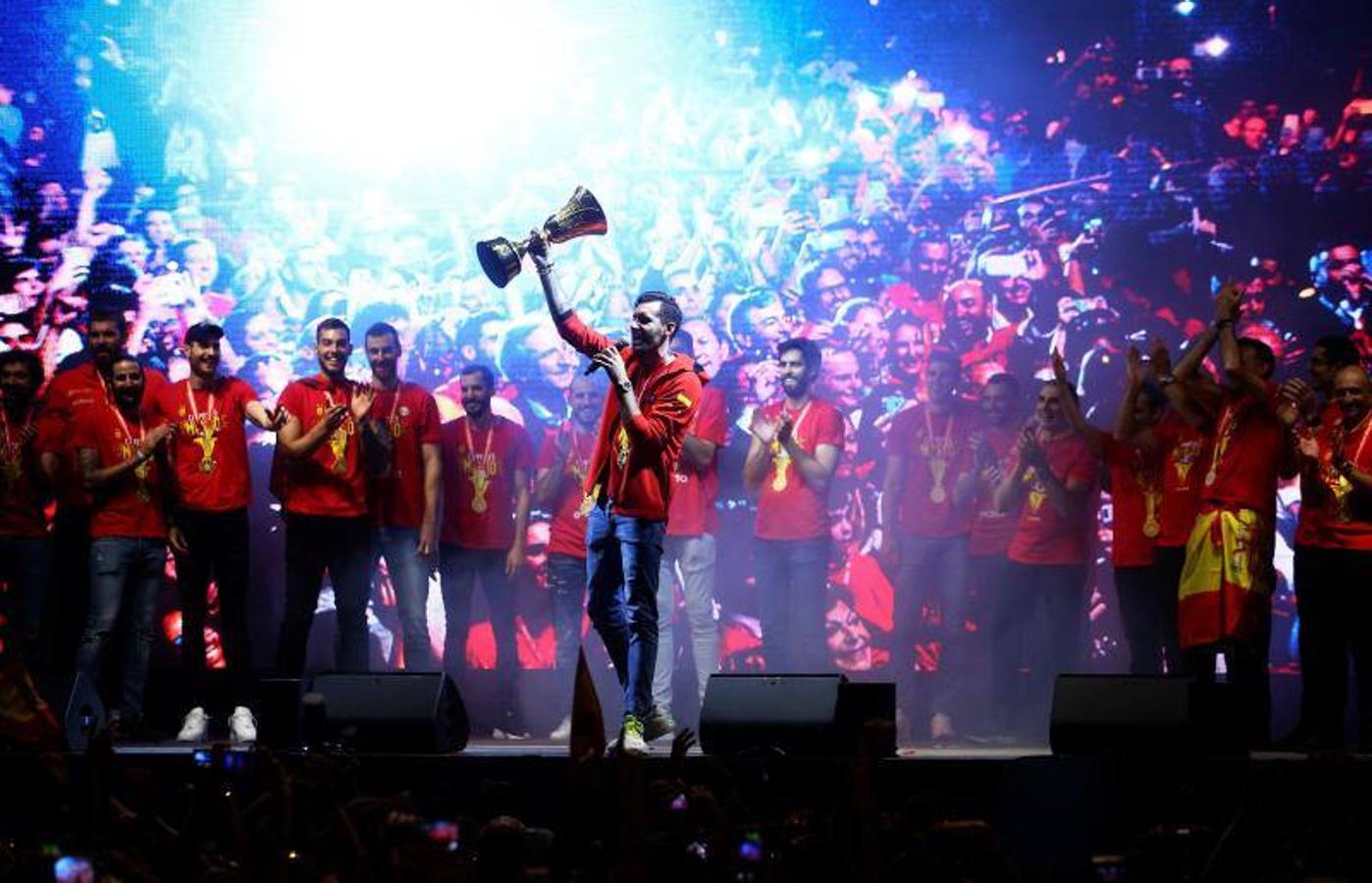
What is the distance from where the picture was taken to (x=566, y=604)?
27.3 feet

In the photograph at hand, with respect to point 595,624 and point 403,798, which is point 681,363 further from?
point 403,798

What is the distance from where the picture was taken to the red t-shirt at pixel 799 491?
8.36m

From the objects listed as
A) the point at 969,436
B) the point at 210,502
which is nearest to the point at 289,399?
the point at 210,502

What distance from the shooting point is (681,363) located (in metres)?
6.30

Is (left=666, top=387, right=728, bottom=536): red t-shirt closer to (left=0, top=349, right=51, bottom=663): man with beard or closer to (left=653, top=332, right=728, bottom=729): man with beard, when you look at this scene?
(left=653, top=332, right=728, bottom=729): man with beard

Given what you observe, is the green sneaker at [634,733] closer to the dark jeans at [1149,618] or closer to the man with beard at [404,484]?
the man with beard at [404,484]

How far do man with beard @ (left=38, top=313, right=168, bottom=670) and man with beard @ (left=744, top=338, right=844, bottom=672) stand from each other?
308 centimetres

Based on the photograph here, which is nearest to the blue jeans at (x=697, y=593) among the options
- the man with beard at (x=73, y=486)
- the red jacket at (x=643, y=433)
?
the red jacket at (x=643, y=433)

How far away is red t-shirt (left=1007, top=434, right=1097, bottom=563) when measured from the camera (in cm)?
804

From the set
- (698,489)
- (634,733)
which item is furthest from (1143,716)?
(698,489)

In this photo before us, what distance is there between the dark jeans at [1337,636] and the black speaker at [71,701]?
4.80 metres

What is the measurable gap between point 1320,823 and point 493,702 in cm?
484

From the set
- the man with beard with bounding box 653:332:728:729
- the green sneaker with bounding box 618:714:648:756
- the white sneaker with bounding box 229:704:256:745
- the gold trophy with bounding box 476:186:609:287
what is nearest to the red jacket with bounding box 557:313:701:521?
the gold trophy with bounding box 476:186:609:287

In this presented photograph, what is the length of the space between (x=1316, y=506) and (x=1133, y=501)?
1.01m
